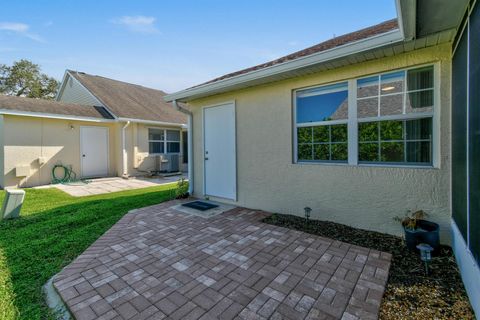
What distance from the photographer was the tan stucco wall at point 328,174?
10.5 feet

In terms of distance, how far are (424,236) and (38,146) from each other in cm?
1171

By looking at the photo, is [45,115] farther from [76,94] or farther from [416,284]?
[416,284]

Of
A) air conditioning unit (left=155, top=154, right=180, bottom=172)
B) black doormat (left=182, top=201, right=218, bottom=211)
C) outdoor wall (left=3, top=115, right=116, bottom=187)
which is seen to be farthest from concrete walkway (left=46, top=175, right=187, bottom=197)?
black doormat (left=182, top=201, right=218, bottom=211)

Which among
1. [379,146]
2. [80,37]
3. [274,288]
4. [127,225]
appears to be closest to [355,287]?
[274,288]

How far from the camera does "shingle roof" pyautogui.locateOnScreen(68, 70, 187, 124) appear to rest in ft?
36.8

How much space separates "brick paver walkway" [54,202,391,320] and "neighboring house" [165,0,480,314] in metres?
0.92

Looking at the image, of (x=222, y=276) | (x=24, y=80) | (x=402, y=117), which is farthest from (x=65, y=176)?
(x=24, y=80)

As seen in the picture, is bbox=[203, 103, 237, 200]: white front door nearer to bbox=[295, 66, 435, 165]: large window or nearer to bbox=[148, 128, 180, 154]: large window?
bbox=[295, 66, 435, 165]: large window

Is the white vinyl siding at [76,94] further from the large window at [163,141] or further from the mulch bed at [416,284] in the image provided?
the mulch bed at [416,284]

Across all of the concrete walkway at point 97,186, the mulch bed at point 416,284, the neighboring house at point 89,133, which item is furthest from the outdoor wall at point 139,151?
the mulch bed at point 416,284

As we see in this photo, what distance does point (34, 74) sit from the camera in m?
24.3

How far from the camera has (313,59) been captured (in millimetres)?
3693

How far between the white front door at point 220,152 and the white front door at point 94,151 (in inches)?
280

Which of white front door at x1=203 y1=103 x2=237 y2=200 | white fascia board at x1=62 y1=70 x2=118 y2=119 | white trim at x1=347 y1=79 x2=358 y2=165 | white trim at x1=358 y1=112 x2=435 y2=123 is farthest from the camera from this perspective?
white fascia board at x1=62 y1=70 x2=118 y2=119
